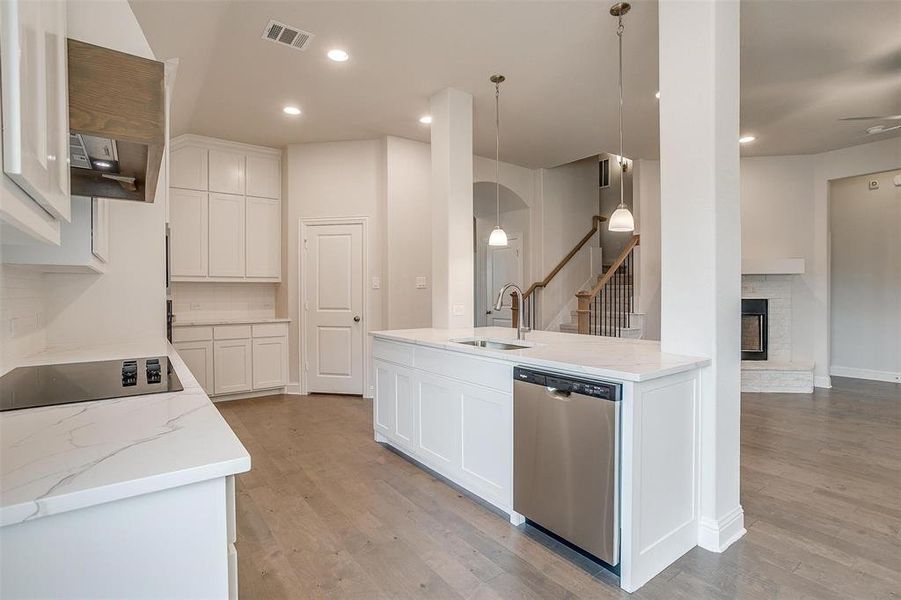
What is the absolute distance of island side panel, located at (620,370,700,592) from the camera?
1881 mm

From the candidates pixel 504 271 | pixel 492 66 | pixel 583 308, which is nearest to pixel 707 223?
pixel 492 66

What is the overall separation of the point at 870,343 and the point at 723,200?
6.00 meters

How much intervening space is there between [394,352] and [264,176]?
349cm

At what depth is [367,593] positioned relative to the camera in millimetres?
1889

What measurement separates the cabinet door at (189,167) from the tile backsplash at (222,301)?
115 cm

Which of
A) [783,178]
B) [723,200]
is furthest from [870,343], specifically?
[723,200]

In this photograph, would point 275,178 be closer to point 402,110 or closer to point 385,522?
point 402,110

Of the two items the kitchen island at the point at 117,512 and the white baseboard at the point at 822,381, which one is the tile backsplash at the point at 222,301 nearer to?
the kitchen island at the point at 117,512

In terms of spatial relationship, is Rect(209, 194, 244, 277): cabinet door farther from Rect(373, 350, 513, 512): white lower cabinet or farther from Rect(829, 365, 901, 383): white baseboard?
Rect(829, 365, 901, 383): white baseboard

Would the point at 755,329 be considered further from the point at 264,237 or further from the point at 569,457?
the point at 264,237

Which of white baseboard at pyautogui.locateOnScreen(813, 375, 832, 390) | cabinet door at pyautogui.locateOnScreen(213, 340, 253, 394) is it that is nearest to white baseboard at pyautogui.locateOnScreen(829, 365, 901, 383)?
white baseboard at pyautogui.locateOnScreen(813, 375, 832, 390)

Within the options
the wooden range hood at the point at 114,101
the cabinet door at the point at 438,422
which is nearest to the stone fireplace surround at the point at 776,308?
the cabinet door at the point at 438,422

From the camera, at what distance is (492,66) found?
3.61 metres

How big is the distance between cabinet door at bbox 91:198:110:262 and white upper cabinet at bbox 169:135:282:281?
10.2 feet
